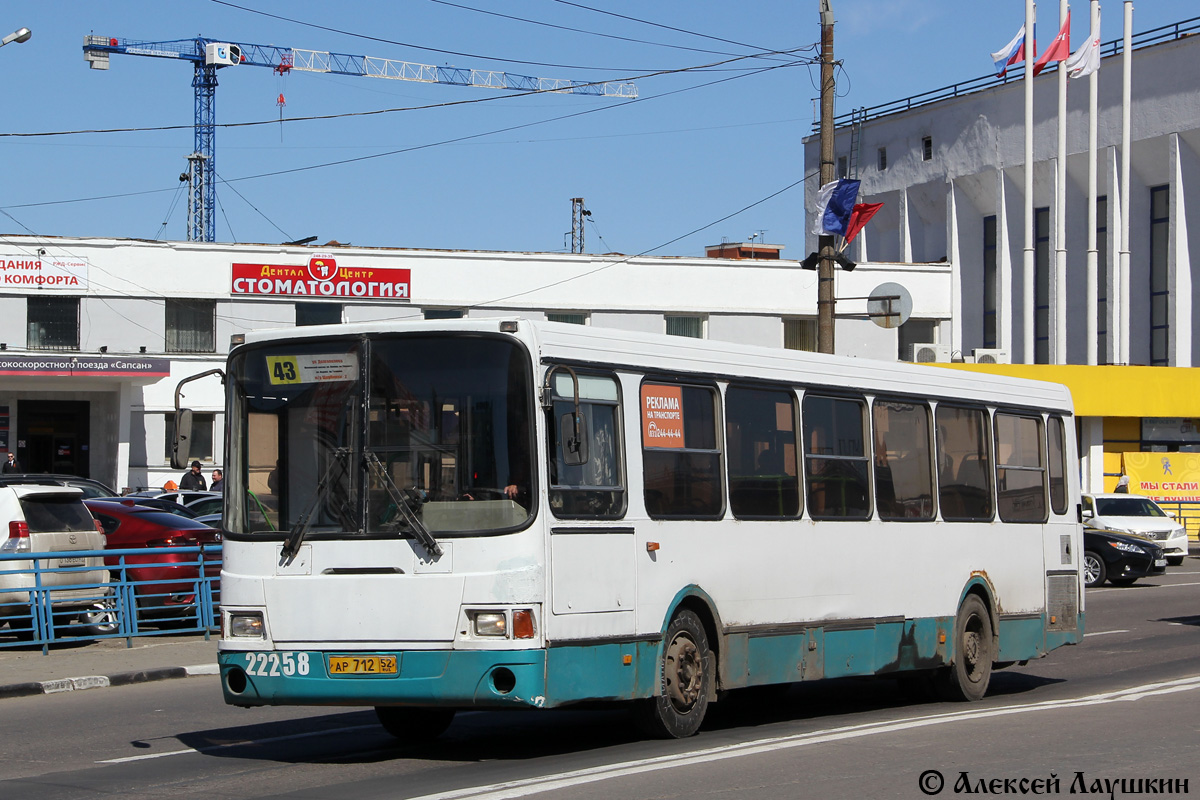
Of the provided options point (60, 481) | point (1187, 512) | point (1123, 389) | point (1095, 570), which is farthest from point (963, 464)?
point (1187, 512)

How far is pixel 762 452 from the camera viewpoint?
417 inches

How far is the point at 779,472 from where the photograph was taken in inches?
424

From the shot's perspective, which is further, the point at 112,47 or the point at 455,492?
the point at 112,47

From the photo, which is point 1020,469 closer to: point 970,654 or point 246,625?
point 970,654

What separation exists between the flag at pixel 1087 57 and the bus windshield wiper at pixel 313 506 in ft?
136

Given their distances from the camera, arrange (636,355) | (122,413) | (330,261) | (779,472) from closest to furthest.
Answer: (636,355)
(779,472)
(122,413)
(330,261)

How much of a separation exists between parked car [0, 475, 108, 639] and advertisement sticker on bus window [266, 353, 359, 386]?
7.64 meters

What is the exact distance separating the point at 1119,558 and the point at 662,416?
20.2 metres

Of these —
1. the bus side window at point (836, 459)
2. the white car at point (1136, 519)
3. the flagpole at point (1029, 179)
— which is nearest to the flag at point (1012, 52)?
the flagpole at point (1029, 179)

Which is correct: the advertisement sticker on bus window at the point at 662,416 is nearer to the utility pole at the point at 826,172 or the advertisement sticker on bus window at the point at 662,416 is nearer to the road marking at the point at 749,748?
the road marking at the point at 749,748

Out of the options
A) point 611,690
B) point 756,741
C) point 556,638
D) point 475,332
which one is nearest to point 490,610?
point 556,638

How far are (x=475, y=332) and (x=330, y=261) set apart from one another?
33423mm

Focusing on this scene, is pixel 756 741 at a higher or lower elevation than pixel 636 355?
lower

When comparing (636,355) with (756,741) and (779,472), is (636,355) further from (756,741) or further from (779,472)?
(756,741)
